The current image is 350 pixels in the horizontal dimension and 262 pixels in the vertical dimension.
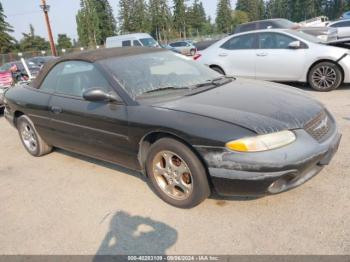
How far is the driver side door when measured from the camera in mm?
3490

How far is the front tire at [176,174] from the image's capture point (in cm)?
292

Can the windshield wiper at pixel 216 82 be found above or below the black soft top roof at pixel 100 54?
below

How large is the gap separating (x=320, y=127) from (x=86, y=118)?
240 centimetres

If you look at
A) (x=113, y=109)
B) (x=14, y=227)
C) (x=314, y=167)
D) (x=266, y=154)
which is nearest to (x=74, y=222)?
(x=14, y=227)

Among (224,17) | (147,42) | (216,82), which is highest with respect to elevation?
(216,82)

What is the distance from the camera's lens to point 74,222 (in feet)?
10.4

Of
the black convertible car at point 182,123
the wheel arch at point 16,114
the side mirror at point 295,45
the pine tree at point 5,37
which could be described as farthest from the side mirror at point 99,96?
the pine tree at point 5,37

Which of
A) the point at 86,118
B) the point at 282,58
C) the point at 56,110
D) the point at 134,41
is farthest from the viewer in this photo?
the point at 134,41

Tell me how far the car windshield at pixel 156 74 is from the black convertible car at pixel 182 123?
0.4 inches

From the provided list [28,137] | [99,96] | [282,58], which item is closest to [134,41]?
[282,58]

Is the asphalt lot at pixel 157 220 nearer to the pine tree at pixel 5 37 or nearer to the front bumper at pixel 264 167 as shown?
the front bumper at pixel 264 167

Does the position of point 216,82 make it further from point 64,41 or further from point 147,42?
point 64,41

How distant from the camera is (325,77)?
7.15 m

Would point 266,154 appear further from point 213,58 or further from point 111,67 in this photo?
point 213,58
